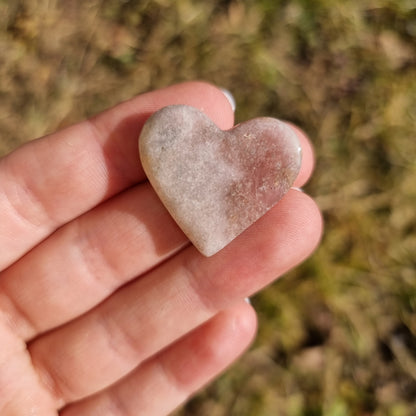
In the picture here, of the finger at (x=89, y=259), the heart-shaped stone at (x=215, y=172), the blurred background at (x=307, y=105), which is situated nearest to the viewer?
the heart-shaped stone at (x=215, y=172)

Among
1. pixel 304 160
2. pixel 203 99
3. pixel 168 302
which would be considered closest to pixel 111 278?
pixel 168 302

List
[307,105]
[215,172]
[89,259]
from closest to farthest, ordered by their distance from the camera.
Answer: [215,172] → [89,259] → [307,105]

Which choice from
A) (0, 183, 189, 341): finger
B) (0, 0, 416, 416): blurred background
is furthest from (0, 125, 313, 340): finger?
(0, 0, 416, 416): blurred background

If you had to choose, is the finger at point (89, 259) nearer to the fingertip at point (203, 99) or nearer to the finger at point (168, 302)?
the finger at point (168, 302)

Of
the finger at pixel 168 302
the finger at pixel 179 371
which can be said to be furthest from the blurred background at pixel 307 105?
the finger at pixel 168 302

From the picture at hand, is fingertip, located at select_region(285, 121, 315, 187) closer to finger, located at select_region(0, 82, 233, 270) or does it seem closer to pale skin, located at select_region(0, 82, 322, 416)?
pale skin, located at select_region(0, 82, 322, 416)

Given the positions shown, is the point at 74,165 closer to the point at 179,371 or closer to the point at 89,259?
the point at 89,259
